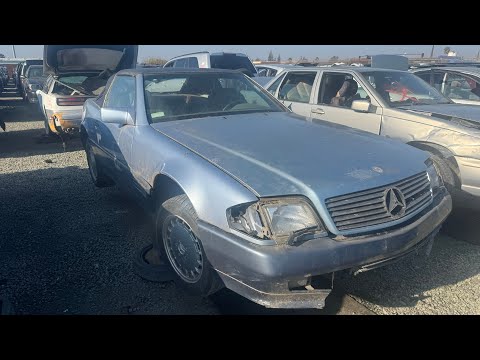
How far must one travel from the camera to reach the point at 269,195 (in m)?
2.16

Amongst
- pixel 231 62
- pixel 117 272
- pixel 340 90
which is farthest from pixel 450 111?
pixel 231 62

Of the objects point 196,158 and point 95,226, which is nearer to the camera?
point 196,158

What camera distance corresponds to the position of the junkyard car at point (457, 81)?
6195 millimetres

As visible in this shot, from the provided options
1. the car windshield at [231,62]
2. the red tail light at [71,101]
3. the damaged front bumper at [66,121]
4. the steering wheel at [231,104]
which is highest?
the car windshield at [231,62]

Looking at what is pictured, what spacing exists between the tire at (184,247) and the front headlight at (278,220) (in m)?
0.44

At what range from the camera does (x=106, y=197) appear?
191 inches

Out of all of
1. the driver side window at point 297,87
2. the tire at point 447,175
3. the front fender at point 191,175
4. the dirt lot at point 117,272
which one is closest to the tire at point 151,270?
the dirt lot at point 117,272

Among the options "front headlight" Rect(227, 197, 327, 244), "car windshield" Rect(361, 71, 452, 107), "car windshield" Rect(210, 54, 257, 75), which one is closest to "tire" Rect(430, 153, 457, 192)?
"car windshield" Rect(361, 71, 452, 107)

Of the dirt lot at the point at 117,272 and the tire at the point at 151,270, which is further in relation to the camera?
the tire at the point at 151,270

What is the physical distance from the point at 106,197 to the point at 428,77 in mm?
6047

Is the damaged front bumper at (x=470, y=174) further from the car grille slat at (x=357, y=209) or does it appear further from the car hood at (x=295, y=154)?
the car grille slat at (x=357, y=209)
